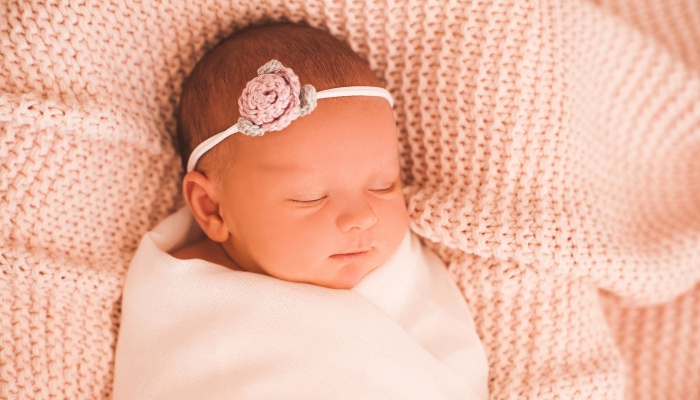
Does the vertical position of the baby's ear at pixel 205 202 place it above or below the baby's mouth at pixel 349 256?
above

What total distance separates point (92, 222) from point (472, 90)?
0.87m

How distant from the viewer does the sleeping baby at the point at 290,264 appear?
1.14 meters

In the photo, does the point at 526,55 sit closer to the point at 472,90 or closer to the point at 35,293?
the point at 472,90

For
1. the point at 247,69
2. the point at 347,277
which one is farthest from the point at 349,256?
the point at 247,69

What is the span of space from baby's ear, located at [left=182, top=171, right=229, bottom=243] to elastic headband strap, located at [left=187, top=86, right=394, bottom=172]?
4 cm

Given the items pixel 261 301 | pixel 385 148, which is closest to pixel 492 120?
pixel 385 148

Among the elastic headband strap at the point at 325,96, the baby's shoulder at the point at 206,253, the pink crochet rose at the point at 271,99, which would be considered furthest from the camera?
the baby's shoulder at the point at 206,253

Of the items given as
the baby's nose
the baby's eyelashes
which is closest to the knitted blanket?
the baby's eyelashes

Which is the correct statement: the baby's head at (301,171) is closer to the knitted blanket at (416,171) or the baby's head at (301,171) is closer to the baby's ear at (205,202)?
the baby's ear at (205,202)

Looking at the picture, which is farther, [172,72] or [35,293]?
[172,72]

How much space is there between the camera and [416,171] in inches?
56.6

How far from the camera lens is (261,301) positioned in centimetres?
117

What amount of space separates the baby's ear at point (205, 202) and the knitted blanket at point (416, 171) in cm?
16

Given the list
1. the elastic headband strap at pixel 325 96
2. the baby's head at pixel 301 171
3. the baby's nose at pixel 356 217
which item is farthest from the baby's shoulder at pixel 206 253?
the baby's nose at pixel 356 217
